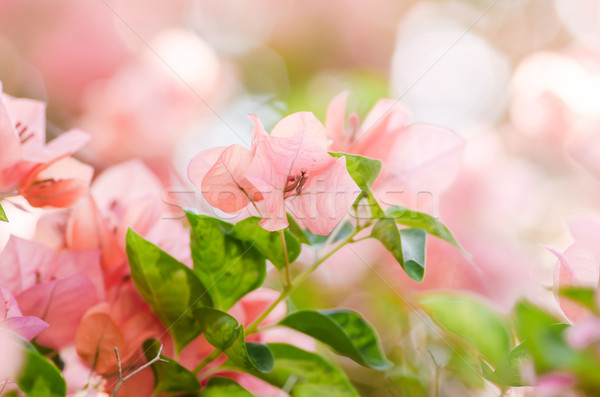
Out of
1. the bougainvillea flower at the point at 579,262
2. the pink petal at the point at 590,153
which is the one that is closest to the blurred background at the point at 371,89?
the pink petal at the point at 590,153

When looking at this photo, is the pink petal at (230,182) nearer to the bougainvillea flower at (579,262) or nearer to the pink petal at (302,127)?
the pink petal at (302,127)

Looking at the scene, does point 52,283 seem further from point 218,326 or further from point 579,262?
point 579,262

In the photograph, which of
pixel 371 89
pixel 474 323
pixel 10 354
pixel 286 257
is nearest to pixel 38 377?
pixel 10 354

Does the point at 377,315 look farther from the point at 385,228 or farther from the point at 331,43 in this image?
the point at 331,43

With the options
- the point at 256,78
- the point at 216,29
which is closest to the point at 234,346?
the point at 256,78

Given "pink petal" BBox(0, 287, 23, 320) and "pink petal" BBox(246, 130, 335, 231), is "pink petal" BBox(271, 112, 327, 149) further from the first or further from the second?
"pink petal" BBox(0, 287, 23, 320)
